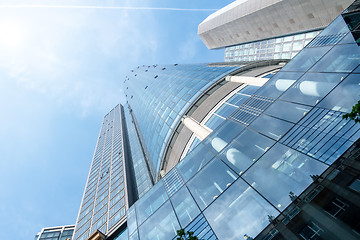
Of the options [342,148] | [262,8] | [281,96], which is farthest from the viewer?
[262,8]

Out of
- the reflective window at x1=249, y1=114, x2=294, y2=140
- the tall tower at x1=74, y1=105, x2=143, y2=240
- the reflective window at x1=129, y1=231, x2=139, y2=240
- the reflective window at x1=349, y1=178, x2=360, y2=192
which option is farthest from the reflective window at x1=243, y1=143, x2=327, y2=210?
the tall tower at x1=74, y1=105, x2=143, y2=240

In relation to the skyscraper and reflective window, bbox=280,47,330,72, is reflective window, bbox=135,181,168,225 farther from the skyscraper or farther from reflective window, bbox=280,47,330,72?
reflective window, bbox=280,47,330,72

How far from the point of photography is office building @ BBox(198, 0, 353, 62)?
4219 centimetres

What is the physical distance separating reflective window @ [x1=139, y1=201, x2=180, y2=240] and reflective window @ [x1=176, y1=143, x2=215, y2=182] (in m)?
2.16

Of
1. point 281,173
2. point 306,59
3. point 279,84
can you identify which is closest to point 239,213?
point 281,173

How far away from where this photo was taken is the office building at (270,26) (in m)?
42.2

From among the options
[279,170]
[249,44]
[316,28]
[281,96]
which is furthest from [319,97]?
[249,44]

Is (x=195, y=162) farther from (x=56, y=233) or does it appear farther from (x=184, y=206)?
(x=56, y=233)

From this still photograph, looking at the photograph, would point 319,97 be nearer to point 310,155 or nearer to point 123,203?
point 310,155

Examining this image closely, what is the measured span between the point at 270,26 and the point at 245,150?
49.2 m

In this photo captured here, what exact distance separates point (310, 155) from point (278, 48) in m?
54.0

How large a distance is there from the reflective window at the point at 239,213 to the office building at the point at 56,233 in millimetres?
65191

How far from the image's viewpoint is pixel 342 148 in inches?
327

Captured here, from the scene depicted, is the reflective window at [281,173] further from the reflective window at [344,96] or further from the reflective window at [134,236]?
the reflective window at [134,236]
